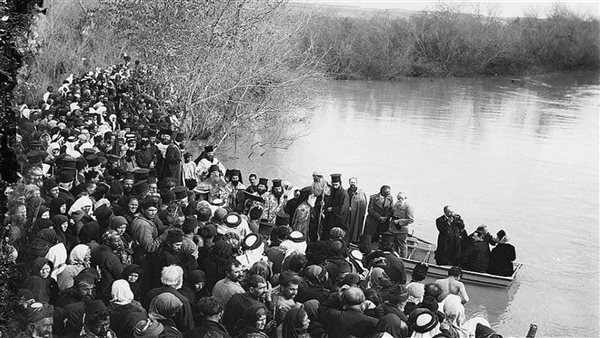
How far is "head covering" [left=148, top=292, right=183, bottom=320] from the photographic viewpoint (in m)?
4.35

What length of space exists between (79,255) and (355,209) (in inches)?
166

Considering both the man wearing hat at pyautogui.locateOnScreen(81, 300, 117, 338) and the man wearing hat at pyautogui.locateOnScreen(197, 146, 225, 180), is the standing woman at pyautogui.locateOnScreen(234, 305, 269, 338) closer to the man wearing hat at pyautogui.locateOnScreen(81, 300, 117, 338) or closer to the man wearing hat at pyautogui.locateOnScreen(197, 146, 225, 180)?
the man wearing hat at pyautogui.locateOnScreen(81, 300, 117, 338)

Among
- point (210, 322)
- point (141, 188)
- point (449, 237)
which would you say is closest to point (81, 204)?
point (141, 188)

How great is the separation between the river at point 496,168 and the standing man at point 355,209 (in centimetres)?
161

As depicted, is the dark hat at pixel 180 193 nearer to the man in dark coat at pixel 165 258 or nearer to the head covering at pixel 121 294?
the man in dark coat at pixel 165 258

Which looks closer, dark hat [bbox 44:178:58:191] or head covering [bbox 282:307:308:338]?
head covering [bbox 282:307:308:338]

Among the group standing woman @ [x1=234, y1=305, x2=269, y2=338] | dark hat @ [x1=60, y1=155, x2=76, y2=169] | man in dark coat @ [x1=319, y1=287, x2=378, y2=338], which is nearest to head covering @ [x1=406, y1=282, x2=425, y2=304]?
man in dark coat @ [x1=319, y1=287, x2=378, y2=338]

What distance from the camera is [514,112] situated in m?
27.8

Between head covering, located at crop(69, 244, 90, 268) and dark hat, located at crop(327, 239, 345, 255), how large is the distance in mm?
1979

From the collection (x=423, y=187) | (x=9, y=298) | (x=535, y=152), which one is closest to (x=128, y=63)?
(x=423, y=187)

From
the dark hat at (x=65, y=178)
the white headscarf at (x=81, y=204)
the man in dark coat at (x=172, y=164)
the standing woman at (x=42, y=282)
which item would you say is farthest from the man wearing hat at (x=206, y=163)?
the standing woman at (x=42, y=282)

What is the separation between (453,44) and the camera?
140 ft

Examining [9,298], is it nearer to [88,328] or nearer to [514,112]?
[88,328]

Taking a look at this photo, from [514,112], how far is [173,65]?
1804 centimetres
